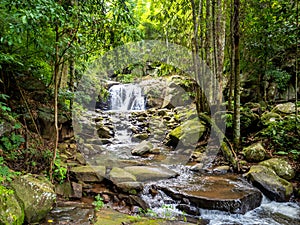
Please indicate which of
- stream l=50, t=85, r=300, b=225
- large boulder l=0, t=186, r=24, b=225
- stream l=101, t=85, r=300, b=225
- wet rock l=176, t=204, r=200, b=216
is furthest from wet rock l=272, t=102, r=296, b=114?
large boulder l=0, t=186, r=24, b=225

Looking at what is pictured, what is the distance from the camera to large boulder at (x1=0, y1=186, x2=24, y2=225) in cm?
223

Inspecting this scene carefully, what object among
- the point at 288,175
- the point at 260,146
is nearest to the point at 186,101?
the point at 260,146

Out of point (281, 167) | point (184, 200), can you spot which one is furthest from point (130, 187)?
point (281, 167)

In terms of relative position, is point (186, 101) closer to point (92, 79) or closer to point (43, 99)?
point (92, 79)

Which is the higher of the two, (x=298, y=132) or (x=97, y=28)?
(x=97, y=28)

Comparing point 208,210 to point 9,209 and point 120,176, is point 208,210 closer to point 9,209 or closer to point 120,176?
point 120,176

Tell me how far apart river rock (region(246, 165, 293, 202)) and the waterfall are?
1019 centimetres

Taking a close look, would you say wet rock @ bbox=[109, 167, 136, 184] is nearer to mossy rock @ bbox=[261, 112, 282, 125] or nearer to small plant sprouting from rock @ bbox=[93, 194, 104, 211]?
small plant sprouting from rock @ bbox=[93, 194, 104, 211]

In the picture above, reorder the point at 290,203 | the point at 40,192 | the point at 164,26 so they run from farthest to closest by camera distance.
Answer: the point at 164,26
the point at 290,203
the point at 40,192

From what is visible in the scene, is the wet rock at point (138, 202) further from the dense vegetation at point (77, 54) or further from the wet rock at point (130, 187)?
the dense vegetation at point (77, 54)

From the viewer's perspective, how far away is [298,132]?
5.71 metres

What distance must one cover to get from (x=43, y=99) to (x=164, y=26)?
5239 millimetres

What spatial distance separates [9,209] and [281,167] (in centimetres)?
512

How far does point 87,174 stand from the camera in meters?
4.36
